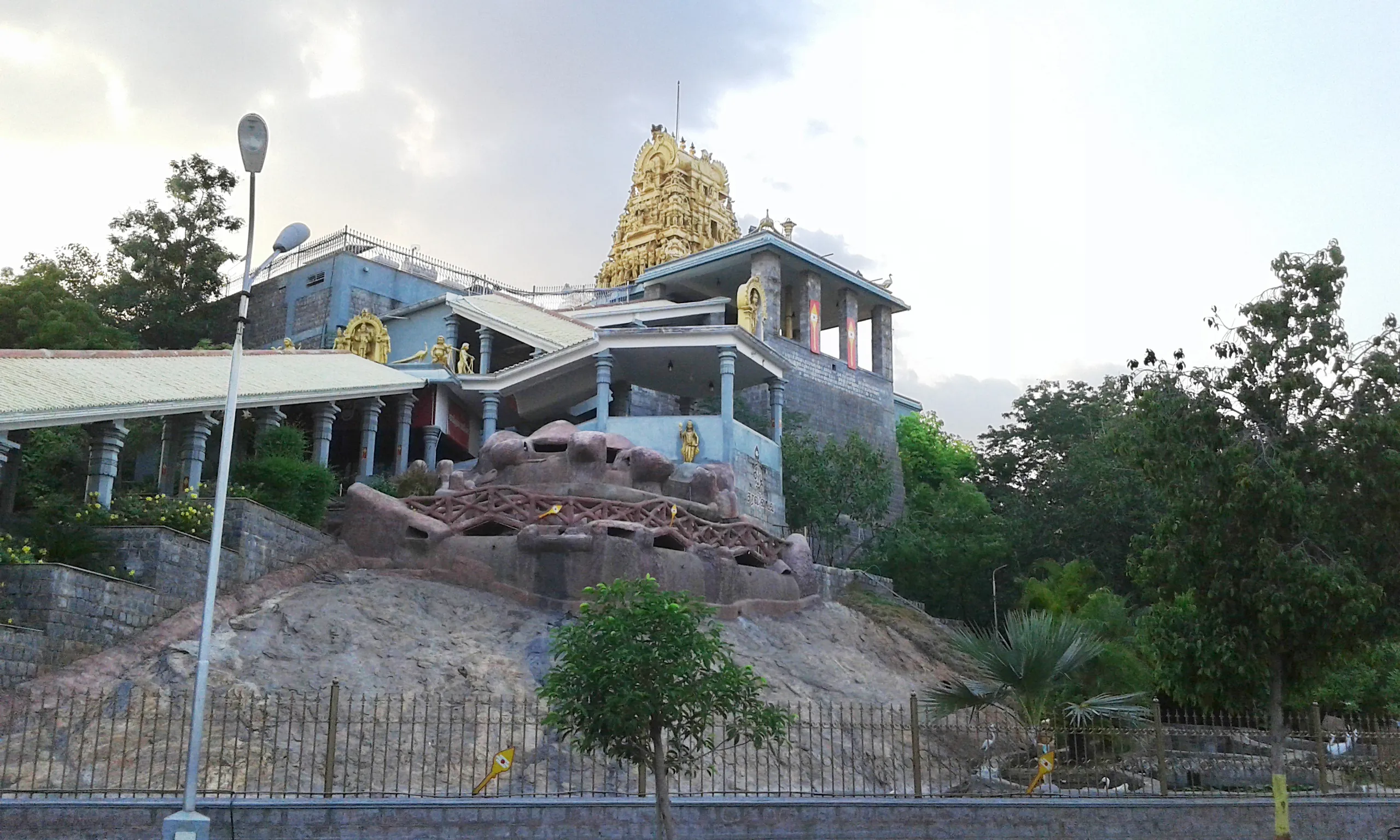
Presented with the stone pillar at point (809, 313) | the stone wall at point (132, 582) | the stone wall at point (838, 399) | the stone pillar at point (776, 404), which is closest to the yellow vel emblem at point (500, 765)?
the stone wall at point (132, 582)

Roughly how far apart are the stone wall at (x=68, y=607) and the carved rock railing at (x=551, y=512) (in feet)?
21.6

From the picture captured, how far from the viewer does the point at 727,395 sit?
29.5m

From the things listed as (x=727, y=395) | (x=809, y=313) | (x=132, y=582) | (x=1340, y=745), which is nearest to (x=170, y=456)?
(x=132, y=582)

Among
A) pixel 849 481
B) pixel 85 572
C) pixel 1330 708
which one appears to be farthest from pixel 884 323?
pixel 85 572

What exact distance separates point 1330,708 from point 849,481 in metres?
13.0

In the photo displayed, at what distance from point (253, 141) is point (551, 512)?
1177cm

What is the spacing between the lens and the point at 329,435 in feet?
86.5

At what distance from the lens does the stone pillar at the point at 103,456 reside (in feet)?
64.1

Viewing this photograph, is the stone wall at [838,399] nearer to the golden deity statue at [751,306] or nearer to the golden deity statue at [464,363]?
the golden deity statue at [751,306]

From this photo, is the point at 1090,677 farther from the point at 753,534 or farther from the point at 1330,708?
the point at 753,534

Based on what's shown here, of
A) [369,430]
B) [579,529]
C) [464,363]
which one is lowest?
[579,529]

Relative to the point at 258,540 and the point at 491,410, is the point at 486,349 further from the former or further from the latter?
the point at 258,540

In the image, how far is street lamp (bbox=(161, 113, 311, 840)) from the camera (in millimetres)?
10477

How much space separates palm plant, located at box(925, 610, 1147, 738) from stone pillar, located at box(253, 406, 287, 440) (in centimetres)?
1436
